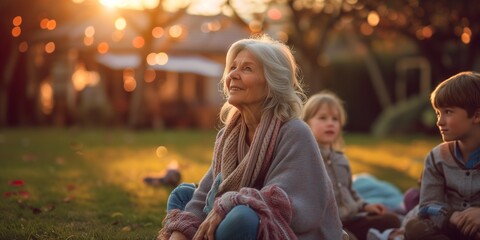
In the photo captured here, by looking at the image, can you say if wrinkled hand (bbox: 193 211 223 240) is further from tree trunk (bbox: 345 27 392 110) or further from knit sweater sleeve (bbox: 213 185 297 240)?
tree trunk (bbox: 345 27 392 110)

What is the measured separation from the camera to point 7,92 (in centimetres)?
2153

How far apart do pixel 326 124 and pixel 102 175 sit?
4480 mm

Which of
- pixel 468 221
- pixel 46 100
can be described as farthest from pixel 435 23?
pixel 46 100

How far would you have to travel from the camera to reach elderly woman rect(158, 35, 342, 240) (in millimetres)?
3477

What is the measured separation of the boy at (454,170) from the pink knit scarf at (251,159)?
1246 mm

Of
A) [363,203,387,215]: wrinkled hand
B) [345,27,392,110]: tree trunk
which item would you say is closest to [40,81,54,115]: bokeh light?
[345,27,392,110]: tree trunk

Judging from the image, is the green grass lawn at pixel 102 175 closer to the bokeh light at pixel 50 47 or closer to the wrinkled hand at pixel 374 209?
the wrinkled hand at pixel 374 209

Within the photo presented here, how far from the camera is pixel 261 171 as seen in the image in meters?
3.79

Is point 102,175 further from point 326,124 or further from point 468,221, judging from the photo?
point 468,221

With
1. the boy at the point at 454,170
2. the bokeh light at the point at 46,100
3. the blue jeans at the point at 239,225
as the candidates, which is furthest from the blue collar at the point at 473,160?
the bokeh light at the point at 46,100

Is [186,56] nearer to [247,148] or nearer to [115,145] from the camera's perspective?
[115,145]

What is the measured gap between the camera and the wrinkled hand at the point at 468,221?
416 centimetres

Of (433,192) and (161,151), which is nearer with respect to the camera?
(433,192)

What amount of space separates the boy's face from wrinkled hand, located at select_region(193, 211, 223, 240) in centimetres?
171
